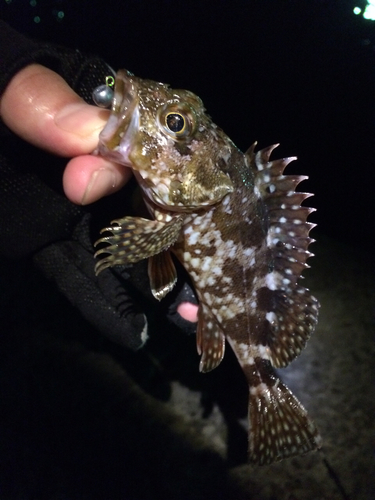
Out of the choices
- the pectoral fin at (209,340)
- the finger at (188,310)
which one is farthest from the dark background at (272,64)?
the pectoral fin at (209,340)

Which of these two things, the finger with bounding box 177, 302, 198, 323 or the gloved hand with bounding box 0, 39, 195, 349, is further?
the finger with bounding box 177, 302, 198, 323

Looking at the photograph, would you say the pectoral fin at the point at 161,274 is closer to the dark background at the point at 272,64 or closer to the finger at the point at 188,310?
the finger at the point at 188,310

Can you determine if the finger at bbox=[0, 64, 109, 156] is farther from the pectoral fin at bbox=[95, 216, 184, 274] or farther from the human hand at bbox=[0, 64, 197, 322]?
the pectoral fin at bbox=[95, 216, 184, 274]

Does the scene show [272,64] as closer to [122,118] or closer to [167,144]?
[167,144]

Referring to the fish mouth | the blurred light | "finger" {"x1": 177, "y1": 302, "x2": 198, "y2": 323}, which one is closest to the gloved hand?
"finger" {"x1": 177, "y1": 302, "x2": 198, "y2": 323}

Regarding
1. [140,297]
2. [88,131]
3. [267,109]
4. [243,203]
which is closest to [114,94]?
[88,131]

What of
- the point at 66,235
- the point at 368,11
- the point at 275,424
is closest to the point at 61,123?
the point at 66,235
